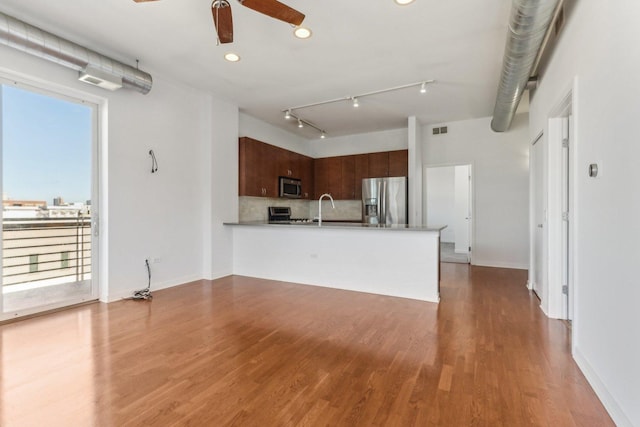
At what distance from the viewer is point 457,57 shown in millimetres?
3498

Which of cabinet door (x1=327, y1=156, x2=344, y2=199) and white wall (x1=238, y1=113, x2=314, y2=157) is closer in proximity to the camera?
white wall (x1=238, y1=113, x2=314, y2=157)

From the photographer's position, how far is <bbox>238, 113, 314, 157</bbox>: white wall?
5730 mm

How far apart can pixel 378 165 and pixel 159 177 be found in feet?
13.4

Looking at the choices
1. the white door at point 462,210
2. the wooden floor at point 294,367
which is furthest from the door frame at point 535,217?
the white door at point 462,210

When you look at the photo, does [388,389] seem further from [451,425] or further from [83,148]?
[83,148]

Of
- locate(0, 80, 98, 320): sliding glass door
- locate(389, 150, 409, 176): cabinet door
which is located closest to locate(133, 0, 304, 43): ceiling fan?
locate(0, 80, 98, 320): sliding glass door

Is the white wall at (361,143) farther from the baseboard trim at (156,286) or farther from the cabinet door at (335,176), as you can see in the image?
the baseboard trim at (156,286)

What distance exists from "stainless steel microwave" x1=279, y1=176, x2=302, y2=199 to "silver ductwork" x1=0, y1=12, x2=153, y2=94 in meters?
3.02

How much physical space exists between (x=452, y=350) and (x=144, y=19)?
396 centimetres

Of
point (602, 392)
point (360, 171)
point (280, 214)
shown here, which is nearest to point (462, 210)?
point (360, 171)

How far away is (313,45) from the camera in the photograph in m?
3.25

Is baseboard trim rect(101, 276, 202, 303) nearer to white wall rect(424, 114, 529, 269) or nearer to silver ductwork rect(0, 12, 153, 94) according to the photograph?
silver ductwork rect(0, 12, 153, 94)

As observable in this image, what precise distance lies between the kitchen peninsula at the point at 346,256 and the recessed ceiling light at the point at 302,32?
2.33m

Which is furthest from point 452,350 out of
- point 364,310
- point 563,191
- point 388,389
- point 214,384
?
A: point 563,191
